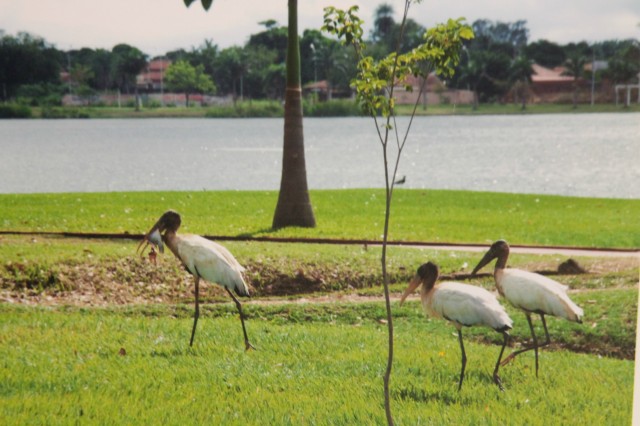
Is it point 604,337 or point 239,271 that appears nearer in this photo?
point 239,271

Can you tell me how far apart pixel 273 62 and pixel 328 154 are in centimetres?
100

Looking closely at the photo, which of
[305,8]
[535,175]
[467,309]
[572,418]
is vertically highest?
[305,8]

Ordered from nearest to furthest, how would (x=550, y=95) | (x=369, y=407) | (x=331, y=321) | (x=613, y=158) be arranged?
(x=369, y=407) < (x=331, y=321) < (x=550, y=95) < (x=613, y=158)

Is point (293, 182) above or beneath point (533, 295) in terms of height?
above

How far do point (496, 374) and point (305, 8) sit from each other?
2113mm

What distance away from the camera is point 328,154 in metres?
5.93

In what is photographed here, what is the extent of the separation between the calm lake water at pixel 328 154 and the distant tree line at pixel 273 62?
0.18m

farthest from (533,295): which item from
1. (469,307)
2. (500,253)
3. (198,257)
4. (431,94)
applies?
(198,257)

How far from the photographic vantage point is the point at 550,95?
574 centimetres

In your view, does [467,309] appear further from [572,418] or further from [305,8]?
[305,8]

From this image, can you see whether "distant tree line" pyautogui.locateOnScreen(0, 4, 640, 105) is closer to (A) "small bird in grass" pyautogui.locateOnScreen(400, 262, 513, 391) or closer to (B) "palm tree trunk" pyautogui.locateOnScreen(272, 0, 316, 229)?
(B) "palm tree trunk" pyautogui.locateOnScreen(272, 0, 316, 229)

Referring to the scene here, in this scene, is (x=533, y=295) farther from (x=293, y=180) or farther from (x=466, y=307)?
(x=293, y=180)

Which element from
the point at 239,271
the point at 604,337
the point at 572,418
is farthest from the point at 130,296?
the point at 604,337

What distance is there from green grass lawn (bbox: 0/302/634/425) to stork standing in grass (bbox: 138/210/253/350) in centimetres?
22
